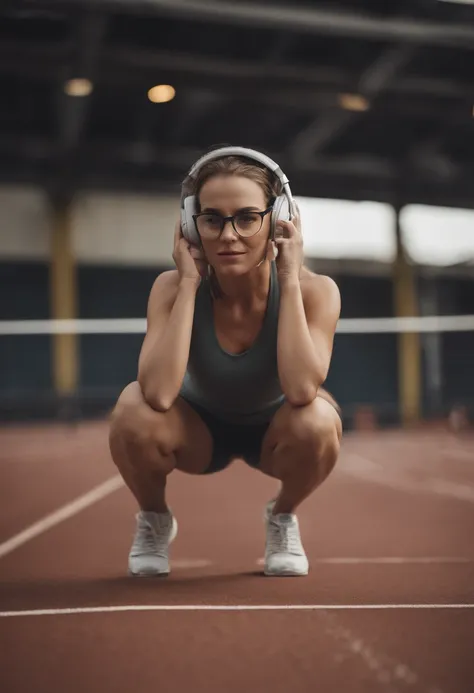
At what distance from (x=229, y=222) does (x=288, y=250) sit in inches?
7.5

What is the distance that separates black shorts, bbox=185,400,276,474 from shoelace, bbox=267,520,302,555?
0.25 m

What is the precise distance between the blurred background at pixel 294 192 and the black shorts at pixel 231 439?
8.36 metres

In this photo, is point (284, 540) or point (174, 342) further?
point (284, 540)

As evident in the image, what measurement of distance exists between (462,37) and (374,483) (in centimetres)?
599

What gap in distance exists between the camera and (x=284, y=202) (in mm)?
2426

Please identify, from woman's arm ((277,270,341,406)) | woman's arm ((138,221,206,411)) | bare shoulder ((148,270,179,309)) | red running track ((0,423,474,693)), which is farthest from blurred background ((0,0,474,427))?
woman's arm ((277,270,341,406))

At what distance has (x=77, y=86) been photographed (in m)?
10.6

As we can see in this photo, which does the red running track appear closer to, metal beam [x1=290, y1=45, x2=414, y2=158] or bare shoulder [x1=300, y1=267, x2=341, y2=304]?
bare shoulder [x1=300, y1=267, x2=341, y2=304]

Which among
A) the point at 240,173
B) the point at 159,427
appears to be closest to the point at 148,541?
the point at 159,427

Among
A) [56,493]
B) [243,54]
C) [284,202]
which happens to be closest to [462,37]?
[243,54]

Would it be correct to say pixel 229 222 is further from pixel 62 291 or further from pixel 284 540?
pixel 62 291

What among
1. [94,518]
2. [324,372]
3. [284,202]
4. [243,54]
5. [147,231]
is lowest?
[94,518]

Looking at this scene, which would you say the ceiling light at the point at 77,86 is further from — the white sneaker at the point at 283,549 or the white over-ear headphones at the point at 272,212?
the white sneaker at the point at 283,549

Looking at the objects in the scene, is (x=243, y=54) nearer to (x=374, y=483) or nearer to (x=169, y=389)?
(x=374, y=483)
